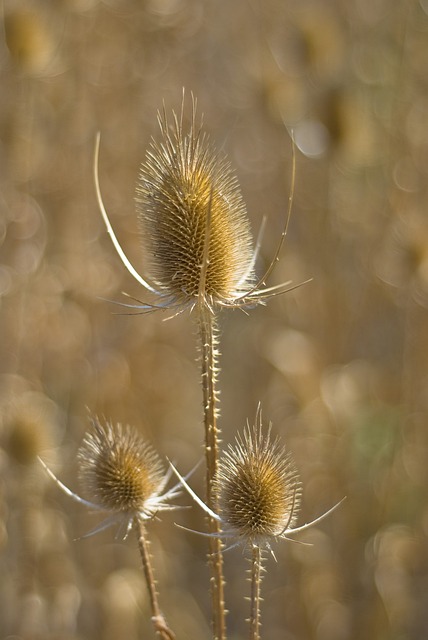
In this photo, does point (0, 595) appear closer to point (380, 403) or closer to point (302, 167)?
point (380, 403)

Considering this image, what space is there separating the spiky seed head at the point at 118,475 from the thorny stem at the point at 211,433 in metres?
0.15

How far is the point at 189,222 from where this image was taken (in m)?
1.41

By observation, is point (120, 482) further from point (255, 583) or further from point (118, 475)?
point (255, 583)

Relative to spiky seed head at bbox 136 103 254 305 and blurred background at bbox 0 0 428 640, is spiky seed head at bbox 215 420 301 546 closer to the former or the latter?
spiky seed head at bbox 136 103 254 305

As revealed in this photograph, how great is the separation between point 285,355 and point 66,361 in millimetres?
976

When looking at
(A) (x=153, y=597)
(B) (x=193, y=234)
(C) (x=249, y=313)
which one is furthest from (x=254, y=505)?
(C) (x=249, y=313)

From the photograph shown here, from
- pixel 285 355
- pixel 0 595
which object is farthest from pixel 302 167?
pixel 0 595

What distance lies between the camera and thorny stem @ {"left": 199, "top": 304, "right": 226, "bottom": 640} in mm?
1286

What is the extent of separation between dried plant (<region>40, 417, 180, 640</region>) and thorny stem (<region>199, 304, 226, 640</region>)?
89 mm

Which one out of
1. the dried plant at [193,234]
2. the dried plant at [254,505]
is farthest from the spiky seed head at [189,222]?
the dried plant at [254,505]

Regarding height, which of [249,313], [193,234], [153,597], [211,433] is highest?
[249,313]

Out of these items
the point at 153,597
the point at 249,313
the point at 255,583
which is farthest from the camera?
the point at 249,313

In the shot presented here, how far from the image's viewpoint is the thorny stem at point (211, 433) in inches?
50.6

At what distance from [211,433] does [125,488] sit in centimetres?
24
